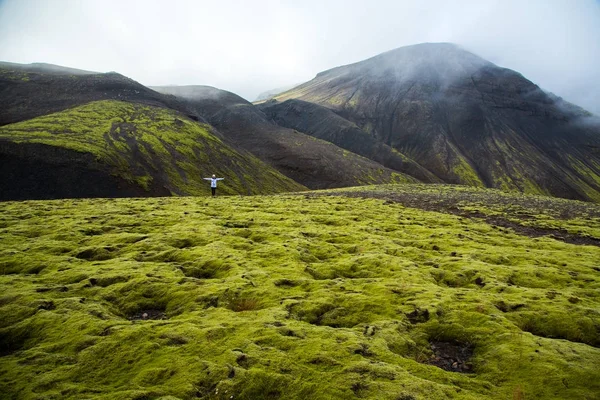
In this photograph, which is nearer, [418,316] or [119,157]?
[418,316]

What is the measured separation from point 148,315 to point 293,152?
138 meters

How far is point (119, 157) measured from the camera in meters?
66.7

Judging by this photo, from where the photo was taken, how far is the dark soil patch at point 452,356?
31.6 ft

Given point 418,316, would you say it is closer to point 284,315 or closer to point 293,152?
point 284,315

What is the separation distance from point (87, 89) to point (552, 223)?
5364 inches

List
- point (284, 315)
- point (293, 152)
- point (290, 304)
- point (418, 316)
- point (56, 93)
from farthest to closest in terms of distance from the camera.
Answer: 1. point (293, 152)
2. point (56, 93)
3. point (290, 304)
4. point (418, 316)
5. point (284, 315)

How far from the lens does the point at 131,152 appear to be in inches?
2889

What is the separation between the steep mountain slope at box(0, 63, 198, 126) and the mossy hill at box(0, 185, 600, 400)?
3880 inches

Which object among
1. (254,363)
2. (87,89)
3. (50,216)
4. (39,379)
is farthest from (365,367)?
(87,89)

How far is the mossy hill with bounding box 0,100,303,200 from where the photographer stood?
169 ft

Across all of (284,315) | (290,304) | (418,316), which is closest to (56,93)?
(290,304)

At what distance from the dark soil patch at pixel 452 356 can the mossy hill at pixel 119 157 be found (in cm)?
5429

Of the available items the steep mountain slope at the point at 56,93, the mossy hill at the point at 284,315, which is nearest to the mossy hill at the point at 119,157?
the steep mountain slope at the point at 56,93

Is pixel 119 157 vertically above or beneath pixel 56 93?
beneath
